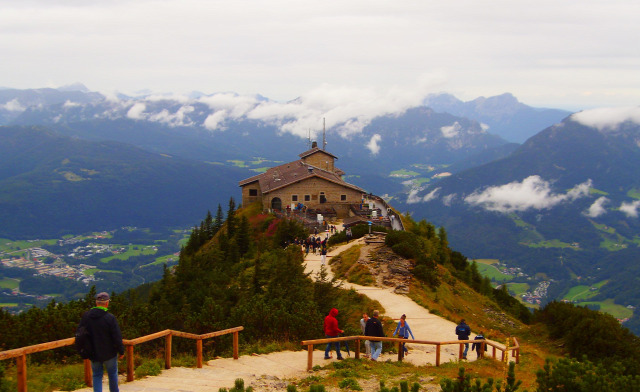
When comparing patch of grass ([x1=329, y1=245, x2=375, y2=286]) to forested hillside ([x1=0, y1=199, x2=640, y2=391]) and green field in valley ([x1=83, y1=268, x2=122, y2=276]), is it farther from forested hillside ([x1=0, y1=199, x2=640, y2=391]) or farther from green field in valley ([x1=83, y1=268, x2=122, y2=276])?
green field in valley ([x1=83, y1=268, x2=122, y2=276])

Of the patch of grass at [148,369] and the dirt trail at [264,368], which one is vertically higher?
the patch of grass at [148,369]

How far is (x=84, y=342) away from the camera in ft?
31.7

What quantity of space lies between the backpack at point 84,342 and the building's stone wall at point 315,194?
47071 mm

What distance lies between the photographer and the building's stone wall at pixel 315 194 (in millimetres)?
56938

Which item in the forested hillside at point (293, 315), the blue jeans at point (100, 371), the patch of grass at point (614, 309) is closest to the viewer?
the blue jeans at point (100, 371)

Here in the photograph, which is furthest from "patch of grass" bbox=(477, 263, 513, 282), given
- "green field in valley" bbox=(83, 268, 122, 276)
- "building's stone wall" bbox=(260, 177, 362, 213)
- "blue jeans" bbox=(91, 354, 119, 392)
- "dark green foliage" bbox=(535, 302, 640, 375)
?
"blue jeans" bbox=(91, 354, 119, 392)

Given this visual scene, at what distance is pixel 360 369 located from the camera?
14.4m

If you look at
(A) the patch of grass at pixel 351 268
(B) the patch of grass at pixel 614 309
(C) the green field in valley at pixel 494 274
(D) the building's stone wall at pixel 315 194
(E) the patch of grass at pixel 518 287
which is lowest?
(B) the patch of grass at pixel 614 309

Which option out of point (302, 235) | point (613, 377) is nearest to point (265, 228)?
point (302, 235)

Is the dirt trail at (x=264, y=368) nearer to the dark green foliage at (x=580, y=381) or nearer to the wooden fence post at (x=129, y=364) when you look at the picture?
the wooden fence post at (x=129, y=364)

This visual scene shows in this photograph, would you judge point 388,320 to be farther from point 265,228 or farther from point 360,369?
point 265,228

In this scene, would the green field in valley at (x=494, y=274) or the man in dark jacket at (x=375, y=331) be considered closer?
the man in dark jacket at (x=375, y=331)

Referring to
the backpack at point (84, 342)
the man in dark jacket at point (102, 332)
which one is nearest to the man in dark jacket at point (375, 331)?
the man in dark jacket at point (102, 332)

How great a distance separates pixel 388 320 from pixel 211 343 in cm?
900
